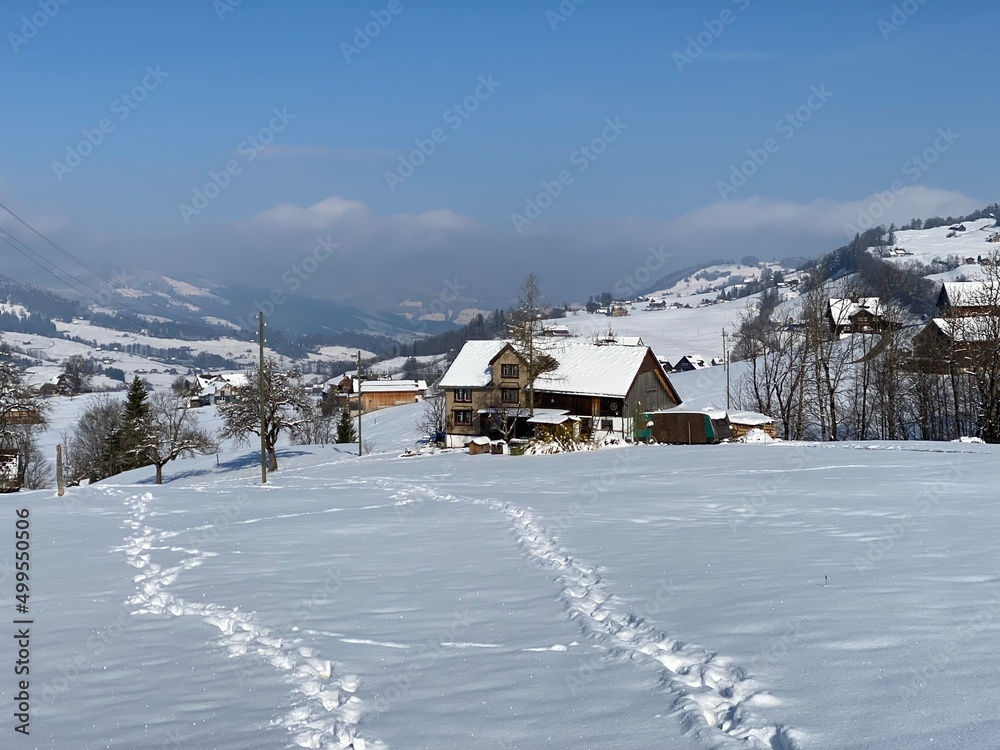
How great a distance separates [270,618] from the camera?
420 inches

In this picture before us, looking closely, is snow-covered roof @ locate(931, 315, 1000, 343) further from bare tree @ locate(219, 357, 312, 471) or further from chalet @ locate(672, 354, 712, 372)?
chalet @ locate(672, 354, 712, 372)

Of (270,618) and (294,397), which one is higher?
(294,397)

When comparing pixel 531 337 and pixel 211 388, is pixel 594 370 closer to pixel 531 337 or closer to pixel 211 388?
pixel 531 337

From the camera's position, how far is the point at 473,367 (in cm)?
6488

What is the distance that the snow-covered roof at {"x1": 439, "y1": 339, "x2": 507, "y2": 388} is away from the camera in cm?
6350

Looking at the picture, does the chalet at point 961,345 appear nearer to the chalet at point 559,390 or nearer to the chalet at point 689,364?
the chalet at point 559,390

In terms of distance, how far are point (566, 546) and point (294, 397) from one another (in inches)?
1714

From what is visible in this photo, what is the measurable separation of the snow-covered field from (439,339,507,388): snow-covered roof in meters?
42.8

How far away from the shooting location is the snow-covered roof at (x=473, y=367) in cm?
6350

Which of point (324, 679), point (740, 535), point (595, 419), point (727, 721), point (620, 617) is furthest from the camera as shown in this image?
point (595, 419)

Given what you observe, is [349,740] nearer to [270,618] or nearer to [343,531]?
[270,618]

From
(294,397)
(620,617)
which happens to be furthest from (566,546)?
(294,397)

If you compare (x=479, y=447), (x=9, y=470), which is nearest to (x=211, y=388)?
(x=9, y=470)

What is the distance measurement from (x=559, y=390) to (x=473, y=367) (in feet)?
27.5
